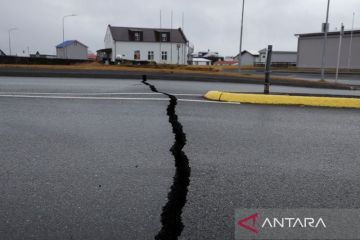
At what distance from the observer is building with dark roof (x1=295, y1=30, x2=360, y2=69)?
4759 cm

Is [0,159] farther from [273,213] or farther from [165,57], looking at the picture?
[165,57]

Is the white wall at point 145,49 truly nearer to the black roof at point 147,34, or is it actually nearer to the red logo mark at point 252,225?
the black roof at point 147,34

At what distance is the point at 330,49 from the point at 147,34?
28.7 meters

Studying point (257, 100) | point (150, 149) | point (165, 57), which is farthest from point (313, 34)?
point (150, 149)

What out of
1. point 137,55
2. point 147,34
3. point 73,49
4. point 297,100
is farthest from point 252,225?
point 73,49

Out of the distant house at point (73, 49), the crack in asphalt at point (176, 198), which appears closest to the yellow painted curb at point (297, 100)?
the crack in asphalt at point (176, 198)

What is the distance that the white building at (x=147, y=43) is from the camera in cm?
6100

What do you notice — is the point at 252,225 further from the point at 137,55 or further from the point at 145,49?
the point at 145,49

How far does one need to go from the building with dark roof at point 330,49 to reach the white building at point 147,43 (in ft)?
62.8

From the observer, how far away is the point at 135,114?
652cm

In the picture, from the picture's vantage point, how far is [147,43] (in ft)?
202

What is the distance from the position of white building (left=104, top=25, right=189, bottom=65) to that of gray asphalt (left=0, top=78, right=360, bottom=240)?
55.8 metres

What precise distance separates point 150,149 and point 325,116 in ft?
12.6

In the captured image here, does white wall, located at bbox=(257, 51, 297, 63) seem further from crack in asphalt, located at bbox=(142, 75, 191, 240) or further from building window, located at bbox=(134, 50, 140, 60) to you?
crack in asphalt, located at bbox=(142, 75, 191, 240)
